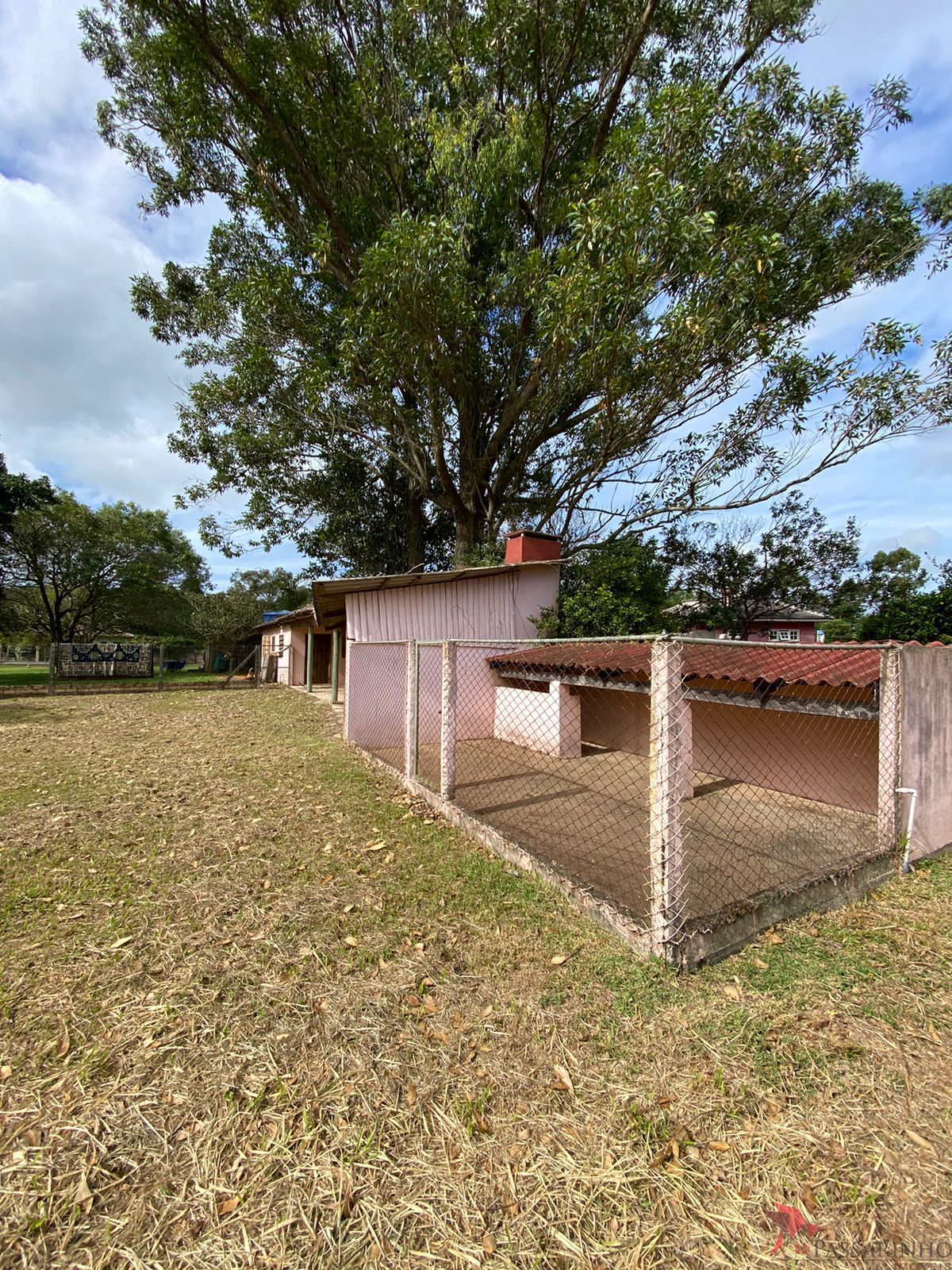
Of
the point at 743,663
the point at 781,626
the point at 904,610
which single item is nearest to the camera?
the point at 743,663

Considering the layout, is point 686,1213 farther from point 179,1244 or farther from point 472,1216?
point 179,1244

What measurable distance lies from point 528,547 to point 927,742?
6751mm

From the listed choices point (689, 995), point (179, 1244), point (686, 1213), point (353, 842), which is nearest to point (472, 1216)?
point (686, 1213)

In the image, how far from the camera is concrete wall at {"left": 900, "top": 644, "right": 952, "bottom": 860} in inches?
150

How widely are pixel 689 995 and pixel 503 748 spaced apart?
5872 mm

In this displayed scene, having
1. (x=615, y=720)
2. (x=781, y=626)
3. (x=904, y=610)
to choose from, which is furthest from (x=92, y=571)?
(x=781, y=626)

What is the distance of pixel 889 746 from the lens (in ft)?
12.4

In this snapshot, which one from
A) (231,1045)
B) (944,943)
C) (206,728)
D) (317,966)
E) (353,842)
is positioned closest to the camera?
(231,1045)

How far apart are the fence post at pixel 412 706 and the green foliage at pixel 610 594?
3.93 meters

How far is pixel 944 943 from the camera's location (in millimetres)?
2924

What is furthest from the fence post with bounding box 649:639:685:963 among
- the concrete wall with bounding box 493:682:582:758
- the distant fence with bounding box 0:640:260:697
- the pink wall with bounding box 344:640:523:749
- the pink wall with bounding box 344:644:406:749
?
the distant fence with bounding box 0:640:260:697

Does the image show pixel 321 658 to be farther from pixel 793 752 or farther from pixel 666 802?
pixel 666 802

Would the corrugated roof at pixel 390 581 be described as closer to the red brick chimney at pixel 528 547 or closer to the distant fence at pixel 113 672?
the red brick chimney at pixel 528 547

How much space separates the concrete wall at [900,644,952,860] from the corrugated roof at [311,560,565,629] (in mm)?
5803
